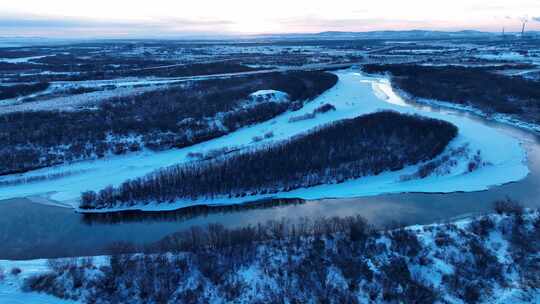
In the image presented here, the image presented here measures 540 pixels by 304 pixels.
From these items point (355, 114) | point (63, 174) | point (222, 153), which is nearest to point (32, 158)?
point (63, 174)

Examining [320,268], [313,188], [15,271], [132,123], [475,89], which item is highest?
[475,89]

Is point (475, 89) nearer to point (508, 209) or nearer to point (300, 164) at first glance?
point (300, 164)

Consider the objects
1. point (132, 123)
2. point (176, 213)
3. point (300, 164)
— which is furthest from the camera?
point (132, 123)

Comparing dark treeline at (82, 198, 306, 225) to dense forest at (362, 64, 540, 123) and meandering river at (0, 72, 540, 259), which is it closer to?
meandering river at (0, 72, 540, 259)

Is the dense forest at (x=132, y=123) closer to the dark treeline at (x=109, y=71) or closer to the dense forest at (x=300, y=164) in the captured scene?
the dense forest at (x=300, y=164)

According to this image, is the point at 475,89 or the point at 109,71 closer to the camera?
the point at 475,89

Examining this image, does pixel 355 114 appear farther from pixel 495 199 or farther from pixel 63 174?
pixel 63 174

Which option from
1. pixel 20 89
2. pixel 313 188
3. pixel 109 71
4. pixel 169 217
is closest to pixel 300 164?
pixel 313 188

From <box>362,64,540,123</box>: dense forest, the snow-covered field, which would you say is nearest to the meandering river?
the snow-covered field
